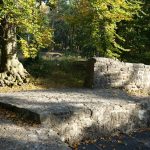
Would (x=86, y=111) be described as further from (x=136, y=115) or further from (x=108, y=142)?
(x=136, y=115)

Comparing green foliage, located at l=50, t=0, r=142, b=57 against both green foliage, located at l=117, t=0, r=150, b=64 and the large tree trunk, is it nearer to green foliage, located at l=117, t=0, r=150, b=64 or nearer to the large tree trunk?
green foliage, located at l=117, t=0, r=150, b=64

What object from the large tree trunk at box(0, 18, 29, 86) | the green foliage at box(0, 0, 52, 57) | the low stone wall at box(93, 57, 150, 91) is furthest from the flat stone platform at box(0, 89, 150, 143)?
the large tree trunk at box(0, 18, 29, 86)

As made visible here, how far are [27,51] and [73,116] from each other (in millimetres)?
5615

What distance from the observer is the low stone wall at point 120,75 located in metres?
14.8

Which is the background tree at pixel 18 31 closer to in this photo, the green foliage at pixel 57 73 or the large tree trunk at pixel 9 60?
the large tree trunk at pixel 9 60

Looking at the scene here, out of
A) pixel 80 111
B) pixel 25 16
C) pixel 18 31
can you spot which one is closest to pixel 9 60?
pixel 18 31

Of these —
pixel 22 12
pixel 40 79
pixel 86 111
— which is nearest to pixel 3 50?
pixel 40 79

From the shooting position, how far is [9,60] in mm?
17000

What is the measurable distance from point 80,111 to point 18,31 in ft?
25.2

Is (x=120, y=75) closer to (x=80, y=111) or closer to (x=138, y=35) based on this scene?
(x=80, y=111)

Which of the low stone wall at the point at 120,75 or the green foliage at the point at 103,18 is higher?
the green foliage at the point at 103,18

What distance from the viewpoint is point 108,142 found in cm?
1073

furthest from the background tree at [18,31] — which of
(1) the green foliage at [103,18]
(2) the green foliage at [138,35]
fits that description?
(2) the green foliage at [138,35]

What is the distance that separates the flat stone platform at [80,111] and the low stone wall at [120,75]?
1.37 m
